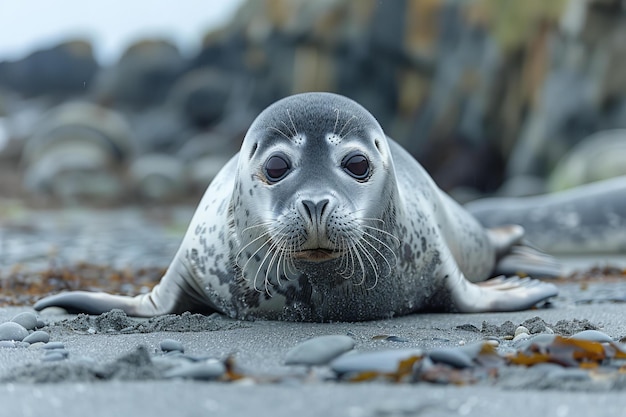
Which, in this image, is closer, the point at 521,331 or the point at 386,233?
the point at 521,331

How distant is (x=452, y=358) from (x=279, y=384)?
1.45 ft

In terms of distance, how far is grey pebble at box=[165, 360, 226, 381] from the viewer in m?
2.05

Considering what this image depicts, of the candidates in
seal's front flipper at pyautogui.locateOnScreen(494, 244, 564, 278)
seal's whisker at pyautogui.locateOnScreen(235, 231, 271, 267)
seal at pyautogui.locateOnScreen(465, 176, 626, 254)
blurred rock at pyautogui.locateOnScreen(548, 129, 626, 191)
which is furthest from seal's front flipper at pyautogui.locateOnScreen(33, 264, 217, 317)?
blurred rock at pyautogui.locateOnScreen(548, 129, 626, 191)

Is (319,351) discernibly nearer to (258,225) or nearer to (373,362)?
(373,362)

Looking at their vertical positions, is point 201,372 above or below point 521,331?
below

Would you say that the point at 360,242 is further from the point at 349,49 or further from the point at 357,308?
the point at 349,49

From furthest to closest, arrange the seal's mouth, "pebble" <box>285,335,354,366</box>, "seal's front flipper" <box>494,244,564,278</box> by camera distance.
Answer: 1. "seal's front flipper" <box>494,244,564,278</box>
2. the seal's mouth
3. "pebble" <box>285,335,354,366</box>

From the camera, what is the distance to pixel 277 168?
119 inches

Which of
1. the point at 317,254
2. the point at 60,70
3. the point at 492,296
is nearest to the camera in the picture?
the point at 317,254

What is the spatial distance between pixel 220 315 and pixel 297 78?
1938 centimetres

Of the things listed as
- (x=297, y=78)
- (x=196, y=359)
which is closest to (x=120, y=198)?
(x=297, y=78)

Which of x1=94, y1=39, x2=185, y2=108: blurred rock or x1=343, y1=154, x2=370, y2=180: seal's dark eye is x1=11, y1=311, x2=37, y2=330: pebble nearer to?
x1=343, y1=154, x2=370, y2=180: seal's dark eye

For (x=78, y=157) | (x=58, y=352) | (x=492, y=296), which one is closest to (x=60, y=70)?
(x=78, y=157)

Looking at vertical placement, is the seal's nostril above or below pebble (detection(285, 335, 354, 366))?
above
